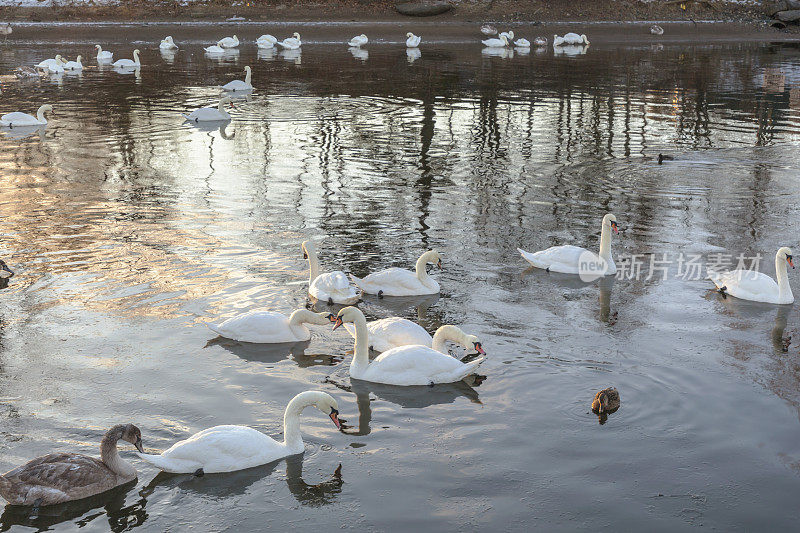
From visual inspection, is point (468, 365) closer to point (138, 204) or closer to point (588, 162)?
point (138, 204)

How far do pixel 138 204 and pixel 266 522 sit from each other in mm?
10752

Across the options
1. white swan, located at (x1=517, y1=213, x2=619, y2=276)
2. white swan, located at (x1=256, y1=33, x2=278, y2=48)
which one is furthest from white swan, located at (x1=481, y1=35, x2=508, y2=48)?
white swan, located at (x1=517, y1=213, x2=619, y2=276)

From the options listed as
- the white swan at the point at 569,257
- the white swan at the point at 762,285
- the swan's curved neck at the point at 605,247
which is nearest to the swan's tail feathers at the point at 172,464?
the white swan at the point at 569,257

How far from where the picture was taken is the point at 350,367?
1011 cm

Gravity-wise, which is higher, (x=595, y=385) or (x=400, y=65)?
(x=400, y=65)

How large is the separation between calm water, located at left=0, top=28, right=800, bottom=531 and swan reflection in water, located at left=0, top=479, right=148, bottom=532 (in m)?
0.02

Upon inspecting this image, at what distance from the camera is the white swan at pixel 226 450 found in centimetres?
801

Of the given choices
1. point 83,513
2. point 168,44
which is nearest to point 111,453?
point 83,513

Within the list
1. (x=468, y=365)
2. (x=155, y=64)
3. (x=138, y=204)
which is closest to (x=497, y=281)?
(x=468, y=365)

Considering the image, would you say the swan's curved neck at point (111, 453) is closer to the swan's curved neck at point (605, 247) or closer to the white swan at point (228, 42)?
the swan's curved neck at point (605, 247)

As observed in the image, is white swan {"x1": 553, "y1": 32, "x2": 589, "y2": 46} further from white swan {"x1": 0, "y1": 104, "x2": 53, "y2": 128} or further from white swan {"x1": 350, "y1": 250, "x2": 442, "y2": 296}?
white swan {"x1": 350, "y1": 250, "x2": 442, "y2": 296}

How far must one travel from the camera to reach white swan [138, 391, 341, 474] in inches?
315

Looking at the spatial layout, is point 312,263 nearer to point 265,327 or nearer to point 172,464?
point 265,327

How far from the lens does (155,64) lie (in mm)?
39531
